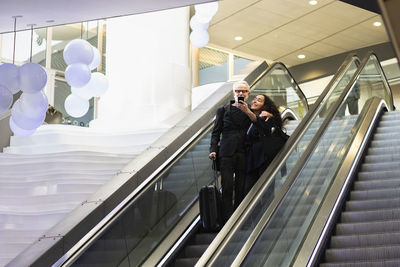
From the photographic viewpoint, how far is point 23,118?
6.39m

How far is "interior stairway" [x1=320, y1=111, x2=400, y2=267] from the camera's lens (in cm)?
502

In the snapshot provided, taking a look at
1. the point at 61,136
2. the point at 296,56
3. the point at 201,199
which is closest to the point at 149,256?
the point at 201,199

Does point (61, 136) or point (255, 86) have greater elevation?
point (255, 86)

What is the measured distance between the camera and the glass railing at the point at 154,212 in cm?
487

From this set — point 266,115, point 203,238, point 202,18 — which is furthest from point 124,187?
point 202,18

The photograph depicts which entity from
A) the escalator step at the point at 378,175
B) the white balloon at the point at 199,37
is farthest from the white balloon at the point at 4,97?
the white balloon at the point at 199,37

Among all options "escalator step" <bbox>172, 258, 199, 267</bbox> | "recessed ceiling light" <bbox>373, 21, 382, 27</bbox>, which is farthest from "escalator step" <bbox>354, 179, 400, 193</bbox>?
"recessed ceiling light" <bbox>373, 21, 382, 27</bbox>

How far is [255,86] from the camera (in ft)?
27.8

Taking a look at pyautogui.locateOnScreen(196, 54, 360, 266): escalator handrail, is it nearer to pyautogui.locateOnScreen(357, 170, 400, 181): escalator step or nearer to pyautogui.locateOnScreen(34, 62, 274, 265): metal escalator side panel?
pyautogui.locateOnScreen(357, 170, 400, 181): escalator step

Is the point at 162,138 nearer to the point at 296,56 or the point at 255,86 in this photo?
the point at 255,86

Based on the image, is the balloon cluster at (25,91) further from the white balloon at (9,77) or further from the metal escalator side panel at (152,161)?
the metal escalator side panel at (152,161)

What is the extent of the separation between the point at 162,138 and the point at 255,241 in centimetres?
346

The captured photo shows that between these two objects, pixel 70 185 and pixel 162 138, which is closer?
pixel 70 185

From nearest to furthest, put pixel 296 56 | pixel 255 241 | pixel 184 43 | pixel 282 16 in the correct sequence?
1. pixel 255 241
2. pixel 184 43
3. pixel 282 16
4. pixel 296 56
